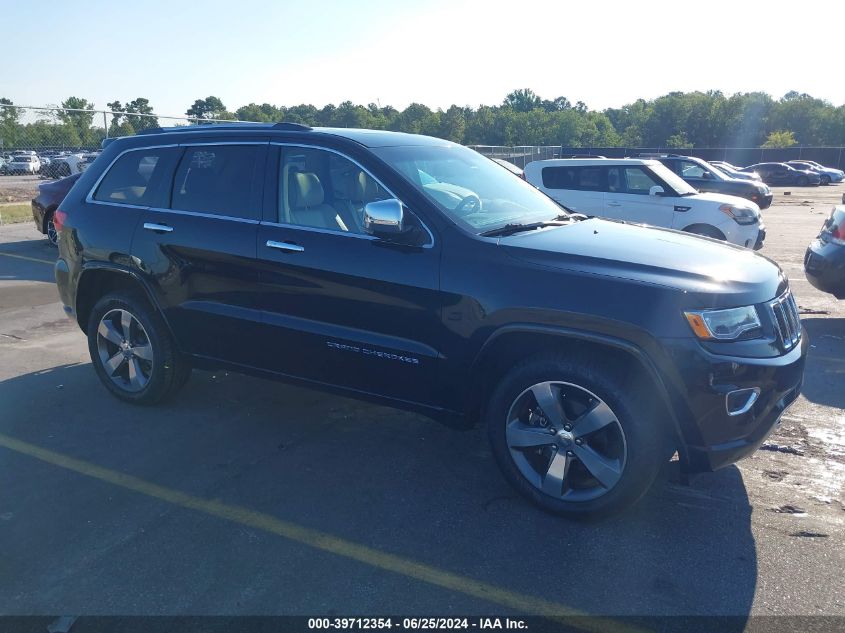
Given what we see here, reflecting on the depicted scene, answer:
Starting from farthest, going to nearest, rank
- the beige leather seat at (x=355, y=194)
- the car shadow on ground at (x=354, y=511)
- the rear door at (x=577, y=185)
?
the rear door at (x=577, y=185), the beige leather seat at (x=355, y=194), the car shadow on ground at (x=354, y=511)

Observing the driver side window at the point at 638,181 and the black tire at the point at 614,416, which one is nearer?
the black tire at the point at 614,416

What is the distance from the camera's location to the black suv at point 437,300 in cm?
346

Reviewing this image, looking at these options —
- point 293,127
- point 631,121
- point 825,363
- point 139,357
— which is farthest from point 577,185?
point 631,121

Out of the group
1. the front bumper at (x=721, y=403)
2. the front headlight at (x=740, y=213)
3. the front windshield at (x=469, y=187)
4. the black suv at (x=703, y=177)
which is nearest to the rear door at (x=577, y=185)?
the front headlight at (x=740, y=213)

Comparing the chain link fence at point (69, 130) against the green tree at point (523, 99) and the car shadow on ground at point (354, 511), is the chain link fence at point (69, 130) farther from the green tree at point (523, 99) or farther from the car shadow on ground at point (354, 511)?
the green tree at point (523, 99)

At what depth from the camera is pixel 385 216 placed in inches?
150

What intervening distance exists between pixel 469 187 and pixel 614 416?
1757 millimetres

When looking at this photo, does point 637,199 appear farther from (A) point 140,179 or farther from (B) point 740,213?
(A) point 140,179

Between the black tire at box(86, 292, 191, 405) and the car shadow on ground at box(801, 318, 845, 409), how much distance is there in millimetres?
4668

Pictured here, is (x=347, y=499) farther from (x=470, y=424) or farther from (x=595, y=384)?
(x=595, y=384)

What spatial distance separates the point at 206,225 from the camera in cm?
472

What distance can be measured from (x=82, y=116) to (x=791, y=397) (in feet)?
69.2

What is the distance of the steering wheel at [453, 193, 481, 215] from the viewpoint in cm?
417

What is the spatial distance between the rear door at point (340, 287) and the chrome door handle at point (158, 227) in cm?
79
